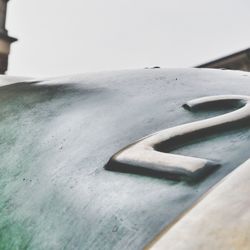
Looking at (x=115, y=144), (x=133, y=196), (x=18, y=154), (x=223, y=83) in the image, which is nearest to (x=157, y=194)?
(x=133, y=196)

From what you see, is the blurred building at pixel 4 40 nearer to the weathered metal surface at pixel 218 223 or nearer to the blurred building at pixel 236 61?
the blurred building at pixel 236 61

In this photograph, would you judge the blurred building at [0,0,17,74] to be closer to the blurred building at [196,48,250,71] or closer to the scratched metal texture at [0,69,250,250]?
the blurred building at [196,48,250,71]

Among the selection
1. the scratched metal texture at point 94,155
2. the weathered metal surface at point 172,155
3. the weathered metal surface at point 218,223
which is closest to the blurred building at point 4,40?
the scratched metal texture at point 94,155

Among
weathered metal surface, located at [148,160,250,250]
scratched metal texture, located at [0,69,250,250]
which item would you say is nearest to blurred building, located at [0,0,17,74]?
scratched metal texture, located at [0,69,250,250]

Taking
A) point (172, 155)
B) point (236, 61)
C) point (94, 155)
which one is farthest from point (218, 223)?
point (236, 61)

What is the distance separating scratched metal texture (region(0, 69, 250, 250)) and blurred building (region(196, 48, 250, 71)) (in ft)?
19.0

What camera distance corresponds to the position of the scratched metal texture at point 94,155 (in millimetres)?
510

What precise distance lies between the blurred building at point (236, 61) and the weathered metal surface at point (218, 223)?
6.35 meters

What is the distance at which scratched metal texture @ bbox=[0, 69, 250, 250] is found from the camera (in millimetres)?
510

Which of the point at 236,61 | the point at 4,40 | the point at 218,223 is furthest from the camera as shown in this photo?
the point at 4,40

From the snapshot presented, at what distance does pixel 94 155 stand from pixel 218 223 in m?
0.27

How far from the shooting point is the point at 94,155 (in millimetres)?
665

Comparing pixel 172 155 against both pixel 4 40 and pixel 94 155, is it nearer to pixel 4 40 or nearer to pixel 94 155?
pixel 94 155

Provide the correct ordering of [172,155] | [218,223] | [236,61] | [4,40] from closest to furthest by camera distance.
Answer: [218,223] < [172,155] < [236,61] < [4,40]
